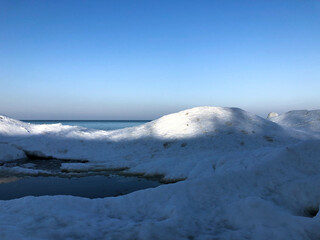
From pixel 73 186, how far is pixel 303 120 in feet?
113

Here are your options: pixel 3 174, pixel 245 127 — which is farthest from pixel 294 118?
pixel 3 174

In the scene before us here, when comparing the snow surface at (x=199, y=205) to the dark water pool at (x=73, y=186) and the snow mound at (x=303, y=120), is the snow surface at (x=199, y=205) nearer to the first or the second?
the dark water pool at (x=73, y=186)

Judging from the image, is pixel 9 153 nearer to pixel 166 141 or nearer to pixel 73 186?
pixel 73 186

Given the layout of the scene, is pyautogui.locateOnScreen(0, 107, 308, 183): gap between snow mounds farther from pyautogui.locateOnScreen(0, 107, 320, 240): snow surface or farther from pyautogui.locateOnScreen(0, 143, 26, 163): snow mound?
pyautogui.locateOnScreen(0, 143, 26, 163): snow mound

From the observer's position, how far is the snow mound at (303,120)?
95.3 feet

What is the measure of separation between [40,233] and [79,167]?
11197 millimetres

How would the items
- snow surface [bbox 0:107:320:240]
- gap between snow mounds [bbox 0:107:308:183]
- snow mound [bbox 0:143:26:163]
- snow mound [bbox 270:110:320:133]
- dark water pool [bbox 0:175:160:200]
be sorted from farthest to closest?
snow mound [bbox 270:110:320:133] < snow mound [bbox 0:143:26:163] < gap between snow mounds [bbox 0:107:308:183] < dark water pool [bbox 0:175:160:200] < snow surface [bbox 0:107:320:240]

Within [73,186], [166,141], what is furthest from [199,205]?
[166,141]

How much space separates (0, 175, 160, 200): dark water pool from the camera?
10.6 metres

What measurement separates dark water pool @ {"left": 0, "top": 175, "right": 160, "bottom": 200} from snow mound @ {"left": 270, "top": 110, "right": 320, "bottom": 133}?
82.6 feet

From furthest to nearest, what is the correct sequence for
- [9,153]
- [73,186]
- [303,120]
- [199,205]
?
[303,120]
[9,153]
[73,186]
[199,205]

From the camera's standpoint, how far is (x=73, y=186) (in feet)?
38.8

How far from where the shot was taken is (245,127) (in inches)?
810

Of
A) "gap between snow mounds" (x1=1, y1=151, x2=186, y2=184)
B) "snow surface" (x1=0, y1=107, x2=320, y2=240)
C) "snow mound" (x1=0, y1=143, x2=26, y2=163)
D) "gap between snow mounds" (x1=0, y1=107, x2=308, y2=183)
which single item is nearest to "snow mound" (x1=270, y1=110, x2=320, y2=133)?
"gap between snow mounds" (x1=0, y1=107, x2=308, y2=183)
